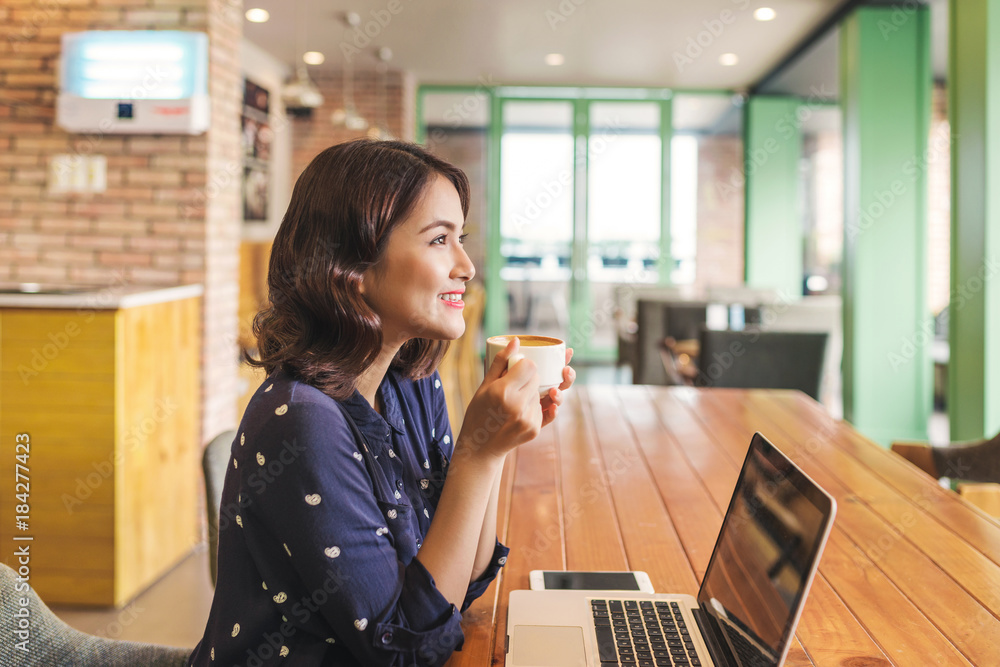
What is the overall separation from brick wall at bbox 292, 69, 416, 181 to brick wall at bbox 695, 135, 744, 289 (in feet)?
11.0

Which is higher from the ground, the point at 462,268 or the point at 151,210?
the point at 151,210

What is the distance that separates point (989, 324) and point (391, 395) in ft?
11.2

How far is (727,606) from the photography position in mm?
865

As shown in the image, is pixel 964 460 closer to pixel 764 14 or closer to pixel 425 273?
pixel 425 273

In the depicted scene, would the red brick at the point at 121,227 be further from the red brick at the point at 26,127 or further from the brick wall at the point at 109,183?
the red brick at the point at 26,127

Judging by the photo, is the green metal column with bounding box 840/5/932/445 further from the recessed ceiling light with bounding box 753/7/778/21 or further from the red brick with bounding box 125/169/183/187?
Answer: the red brick with bounding box 125/169/183/187

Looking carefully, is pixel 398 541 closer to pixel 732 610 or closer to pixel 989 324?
pixel 732 610

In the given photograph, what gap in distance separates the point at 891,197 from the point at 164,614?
15.5 feet

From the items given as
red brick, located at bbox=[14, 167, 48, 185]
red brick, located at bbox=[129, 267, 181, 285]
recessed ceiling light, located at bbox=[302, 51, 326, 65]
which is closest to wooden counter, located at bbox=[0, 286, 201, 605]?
red brick, located at bbox=[129, 267, 181, 285]

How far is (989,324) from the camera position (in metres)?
3.54

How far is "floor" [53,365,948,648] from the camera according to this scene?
95.4 inches

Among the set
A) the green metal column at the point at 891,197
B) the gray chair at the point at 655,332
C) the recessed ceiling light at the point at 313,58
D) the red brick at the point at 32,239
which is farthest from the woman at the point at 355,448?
the recessed ceiling light at the point at 313,58

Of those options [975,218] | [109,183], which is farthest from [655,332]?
[109,183]

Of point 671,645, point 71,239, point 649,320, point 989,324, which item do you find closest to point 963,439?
point 989,324
